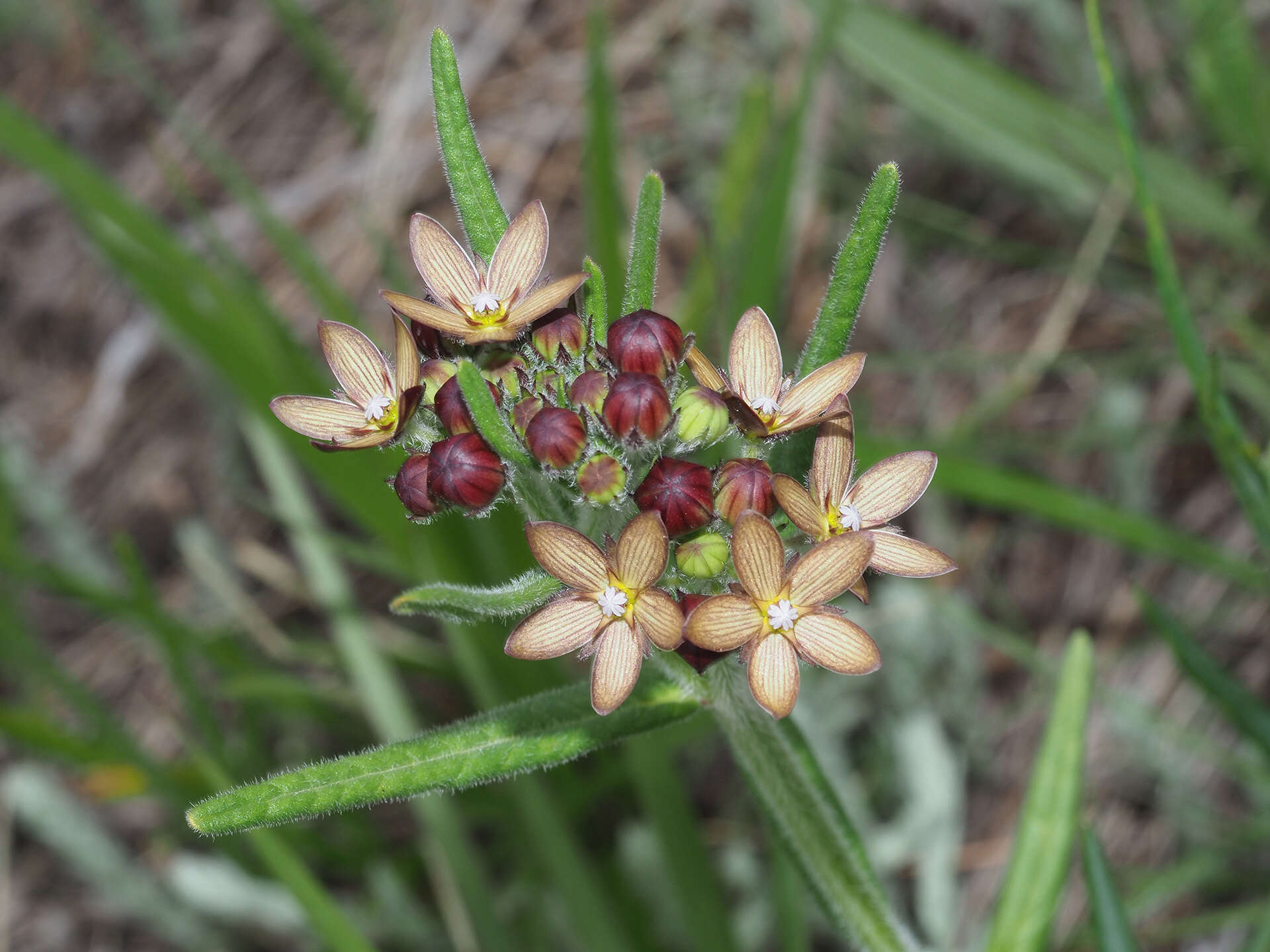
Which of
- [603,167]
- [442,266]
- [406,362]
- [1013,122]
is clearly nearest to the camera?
[406,362]

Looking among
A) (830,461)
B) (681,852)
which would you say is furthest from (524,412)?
(681,852)

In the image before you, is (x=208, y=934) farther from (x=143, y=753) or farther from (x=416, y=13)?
(x=416, y=13)

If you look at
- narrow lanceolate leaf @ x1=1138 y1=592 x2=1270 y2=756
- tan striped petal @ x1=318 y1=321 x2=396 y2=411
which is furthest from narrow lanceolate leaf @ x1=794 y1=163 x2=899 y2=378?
narrow lanceolate leaf @ x1=1138 y1=592 x2=1270 y2=756

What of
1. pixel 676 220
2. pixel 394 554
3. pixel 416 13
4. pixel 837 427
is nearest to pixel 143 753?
pixel 394 554

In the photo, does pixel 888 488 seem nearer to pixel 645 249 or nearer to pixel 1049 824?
pixel 645 249

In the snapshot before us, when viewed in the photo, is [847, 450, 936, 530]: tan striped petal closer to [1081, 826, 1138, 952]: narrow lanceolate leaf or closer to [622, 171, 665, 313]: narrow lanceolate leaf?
[622, 171, 665, 313]: narrow lanceolate leaf

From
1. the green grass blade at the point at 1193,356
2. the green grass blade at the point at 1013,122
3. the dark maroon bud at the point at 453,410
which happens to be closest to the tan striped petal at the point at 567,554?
the dark maroon bud at the point at 453,410
